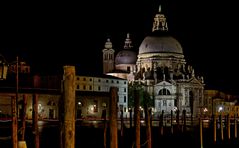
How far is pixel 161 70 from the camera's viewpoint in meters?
64.4

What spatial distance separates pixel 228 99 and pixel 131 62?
1667cm

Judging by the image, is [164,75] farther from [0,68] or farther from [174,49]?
[0,68]

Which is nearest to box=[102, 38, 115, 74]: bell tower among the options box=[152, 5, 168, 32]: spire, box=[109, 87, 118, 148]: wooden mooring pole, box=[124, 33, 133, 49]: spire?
box=[124, 33, 133, 49]: spire

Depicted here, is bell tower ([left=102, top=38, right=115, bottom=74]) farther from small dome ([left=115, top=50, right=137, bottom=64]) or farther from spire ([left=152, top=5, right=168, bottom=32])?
spire ([left=152, top=5, right=168, bottom=32])

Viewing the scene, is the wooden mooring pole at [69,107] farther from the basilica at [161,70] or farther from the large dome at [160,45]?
the large dome at [160,45]

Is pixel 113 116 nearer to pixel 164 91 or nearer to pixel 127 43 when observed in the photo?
pixel 164 91

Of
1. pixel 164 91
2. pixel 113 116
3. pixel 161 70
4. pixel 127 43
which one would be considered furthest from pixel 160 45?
pixel 113 116

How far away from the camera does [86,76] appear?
53.7m

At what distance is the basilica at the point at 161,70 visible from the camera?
62344 mm

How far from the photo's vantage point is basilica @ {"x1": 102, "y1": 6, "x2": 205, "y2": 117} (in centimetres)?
6234

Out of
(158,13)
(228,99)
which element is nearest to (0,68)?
(158,13)

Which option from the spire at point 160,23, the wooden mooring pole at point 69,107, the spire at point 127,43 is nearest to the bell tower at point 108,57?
the spire at point 127,43

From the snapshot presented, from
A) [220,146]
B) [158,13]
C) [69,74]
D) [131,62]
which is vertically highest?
[158,13]

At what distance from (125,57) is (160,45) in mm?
6397
